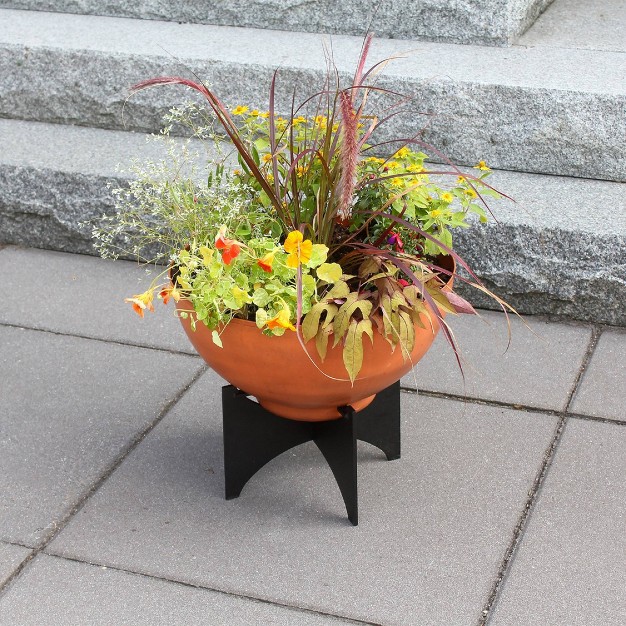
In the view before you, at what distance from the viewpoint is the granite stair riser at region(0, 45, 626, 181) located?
133 inches

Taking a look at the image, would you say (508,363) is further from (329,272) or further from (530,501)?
(329,272)

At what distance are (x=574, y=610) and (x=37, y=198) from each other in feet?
8.25

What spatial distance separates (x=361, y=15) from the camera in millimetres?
4051

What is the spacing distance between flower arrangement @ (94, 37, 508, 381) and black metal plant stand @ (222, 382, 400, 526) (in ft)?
0.93

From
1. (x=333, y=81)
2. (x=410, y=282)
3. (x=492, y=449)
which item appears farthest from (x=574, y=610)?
(x=333, y=81)

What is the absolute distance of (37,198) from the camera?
364 cm

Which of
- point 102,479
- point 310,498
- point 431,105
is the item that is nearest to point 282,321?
point 310,498

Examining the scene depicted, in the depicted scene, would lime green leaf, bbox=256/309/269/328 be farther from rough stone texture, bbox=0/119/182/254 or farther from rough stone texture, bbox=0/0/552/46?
rough stone texture, bbox=0/0/552/46

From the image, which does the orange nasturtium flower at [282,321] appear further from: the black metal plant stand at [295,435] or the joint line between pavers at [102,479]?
the joint line between pavers at [102,479]

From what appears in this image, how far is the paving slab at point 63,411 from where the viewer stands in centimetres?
235

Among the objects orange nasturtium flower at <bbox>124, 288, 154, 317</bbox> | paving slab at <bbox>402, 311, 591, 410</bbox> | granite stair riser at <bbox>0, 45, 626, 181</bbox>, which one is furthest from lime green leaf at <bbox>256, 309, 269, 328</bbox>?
granite stair riser at <bbox>0, 45, 626, 181</bbox>

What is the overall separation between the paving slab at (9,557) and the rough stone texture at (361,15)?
2.70 meters

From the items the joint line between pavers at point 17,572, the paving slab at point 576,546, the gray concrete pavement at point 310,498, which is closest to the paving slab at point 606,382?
the gray concrete pavement at point 310,498

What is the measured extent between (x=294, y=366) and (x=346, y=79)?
1818mm
